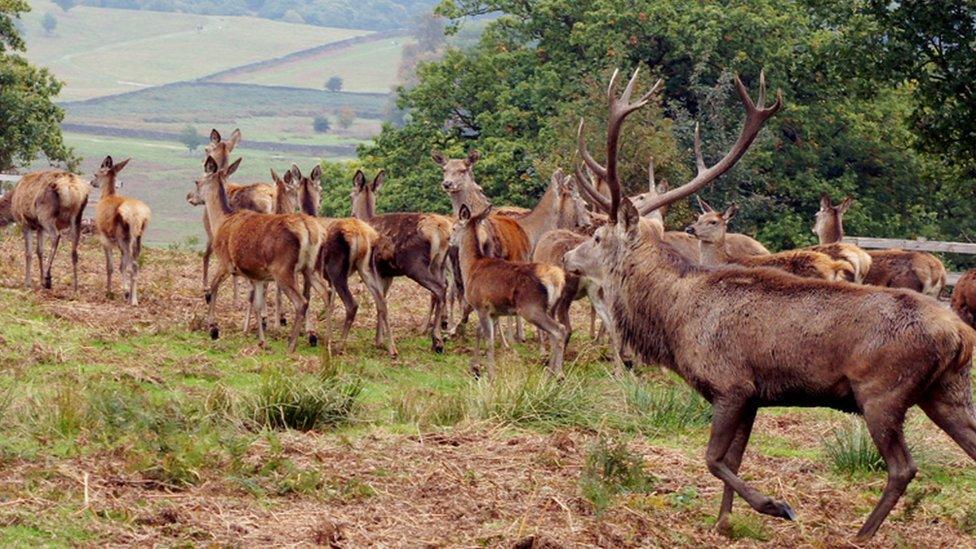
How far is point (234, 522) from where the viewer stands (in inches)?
270

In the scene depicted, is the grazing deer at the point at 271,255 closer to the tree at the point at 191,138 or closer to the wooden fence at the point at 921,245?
the wooden fence at the point at 921,245

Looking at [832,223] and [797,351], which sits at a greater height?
[797,351]

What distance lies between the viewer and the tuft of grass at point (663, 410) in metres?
10.3

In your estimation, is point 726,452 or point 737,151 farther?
point 737,151

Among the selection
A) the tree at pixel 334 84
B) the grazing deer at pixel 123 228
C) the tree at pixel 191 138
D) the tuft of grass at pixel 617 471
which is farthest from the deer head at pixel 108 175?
the tree at pixel 334 84

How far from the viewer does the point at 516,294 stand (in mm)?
12852

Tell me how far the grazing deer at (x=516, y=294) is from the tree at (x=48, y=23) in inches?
4895

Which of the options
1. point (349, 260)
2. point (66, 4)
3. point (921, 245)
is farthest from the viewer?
point (66, 4)

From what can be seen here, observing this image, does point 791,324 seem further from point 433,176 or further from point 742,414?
point 433,176

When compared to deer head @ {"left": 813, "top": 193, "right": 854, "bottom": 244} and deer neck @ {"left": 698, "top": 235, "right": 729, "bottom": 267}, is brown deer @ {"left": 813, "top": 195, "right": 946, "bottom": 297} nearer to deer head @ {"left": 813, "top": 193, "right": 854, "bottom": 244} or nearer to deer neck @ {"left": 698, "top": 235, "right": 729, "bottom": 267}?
deer neck @ {"left": 698, "top": 235, "right": 729, "bottom": 267}

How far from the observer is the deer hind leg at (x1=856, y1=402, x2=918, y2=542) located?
279 inches

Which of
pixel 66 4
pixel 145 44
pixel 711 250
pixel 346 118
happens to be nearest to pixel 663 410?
pixel 711 250

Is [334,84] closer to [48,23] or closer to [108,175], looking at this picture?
[48,23]

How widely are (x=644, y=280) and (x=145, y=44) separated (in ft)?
410
